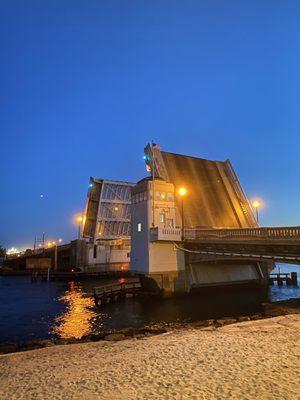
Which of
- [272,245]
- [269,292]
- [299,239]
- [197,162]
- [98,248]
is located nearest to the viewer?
[299,239]

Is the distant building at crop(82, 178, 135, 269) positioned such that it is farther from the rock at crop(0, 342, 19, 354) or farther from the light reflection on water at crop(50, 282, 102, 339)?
the rock at crop(0, 342, 19, 354)

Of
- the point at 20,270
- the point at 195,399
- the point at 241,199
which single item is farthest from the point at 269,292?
the point at 20,270

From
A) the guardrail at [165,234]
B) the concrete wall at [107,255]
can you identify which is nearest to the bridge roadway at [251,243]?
the guardrail at [165,234]

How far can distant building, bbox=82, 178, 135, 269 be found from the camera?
6131 cm

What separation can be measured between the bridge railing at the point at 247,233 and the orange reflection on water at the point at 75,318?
1200 centimetres

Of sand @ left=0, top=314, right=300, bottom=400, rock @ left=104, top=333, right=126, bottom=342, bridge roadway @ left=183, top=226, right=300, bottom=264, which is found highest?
bridge roadway @ left=183, top=226, right=300, bottom=264

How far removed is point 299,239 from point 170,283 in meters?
15.8

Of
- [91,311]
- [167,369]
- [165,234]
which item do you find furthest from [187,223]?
[167,369]

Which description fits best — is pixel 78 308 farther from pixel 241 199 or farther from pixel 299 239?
pixel 241 199

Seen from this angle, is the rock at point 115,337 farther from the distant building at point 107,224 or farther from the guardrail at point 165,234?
the distant building at point 107,224

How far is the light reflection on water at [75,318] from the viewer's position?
1883 centimetres

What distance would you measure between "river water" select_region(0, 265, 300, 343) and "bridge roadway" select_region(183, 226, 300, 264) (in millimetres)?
5167

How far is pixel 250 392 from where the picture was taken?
6.27m

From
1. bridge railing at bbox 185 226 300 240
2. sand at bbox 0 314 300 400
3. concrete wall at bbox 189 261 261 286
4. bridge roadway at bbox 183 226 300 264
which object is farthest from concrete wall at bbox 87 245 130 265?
sand at bbox 0 314 300 400
